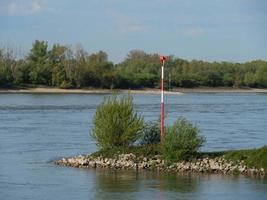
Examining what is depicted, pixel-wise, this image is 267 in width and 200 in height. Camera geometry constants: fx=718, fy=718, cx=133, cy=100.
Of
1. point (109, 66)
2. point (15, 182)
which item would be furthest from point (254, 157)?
point (109, 66)

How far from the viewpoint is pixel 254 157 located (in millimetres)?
26141

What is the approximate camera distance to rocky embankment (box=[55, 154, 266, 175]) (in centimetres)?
2583

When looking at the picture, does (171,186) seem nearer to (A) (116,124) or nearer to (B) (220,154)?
(B) (220,154)

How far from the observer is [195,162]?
87.6 feet

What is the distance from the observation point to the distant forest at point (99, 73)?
137 metres

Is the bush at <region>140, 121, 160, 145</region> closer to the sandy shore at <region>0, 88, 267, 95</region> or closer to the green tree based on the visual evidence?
the sandy shore at <region>0, 88, 267, 95</region>

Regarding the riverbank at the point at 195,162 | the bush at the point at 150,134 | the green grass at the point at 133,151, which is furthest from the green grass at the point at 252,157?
the bush at the point at 150,134

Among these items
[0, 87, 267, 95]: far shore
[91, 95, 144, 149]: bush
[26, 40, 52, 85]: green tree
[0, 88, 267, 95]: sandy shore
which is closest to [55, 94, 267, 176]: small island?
[91, 95, 144, 149]: bush

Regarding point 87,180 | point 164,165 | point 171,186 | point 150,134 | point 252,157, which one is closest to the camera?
point 171,186

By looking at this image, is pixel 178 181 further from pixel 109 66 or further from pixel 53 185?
pixel 109 66

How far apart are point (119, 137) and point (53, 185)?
579 centimetres

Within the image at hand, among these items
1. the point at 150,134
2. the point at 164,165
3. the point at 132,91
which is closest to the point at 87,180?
the point at 164,165

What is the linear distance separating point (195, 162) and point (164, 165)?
1158mm

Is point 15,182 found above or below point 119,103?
below
